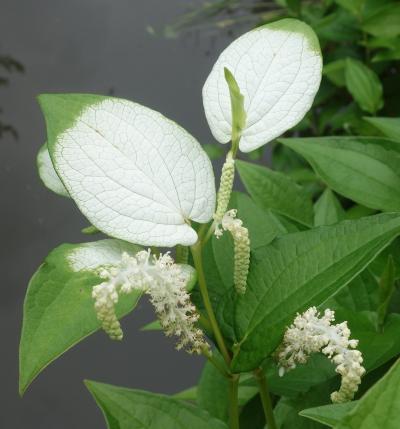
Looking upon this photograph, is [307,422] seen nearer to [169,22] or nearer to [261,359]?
[261,359]

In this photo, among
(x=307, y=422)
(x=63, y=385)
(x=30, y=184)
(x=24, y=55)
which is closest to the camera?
(x=307, y=422)

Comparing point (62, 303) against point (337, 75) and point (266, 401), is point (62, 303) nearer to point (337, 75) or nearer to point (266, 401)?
point (266, 401)

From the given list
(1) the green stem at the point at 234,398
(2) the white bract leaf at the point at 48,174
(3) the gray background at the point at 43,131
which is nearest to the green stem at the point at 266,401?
(1) the green stem at the point at 234,398

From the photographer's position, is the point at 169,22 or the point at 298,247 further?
the point at 169,22

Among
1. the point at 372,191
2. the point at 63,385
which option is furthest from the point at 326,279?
the point at 63,385

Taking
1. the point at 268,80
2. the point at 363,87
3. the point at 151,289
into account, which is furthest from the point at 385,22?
the point at 151,289

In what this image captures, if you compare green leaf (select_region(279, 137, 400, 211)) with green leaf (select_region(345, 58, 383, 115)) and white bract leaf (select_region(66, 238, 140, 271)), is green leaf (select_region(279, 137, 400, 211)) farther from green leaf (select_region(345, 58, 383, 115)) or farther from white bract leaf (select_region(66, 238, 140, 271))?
green leaf (select_region(345, 58, 383, 115))

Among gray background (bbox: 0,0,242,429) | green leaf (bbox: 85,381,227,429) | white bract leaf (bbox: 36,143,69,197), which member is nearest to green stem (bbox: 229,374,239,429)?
green leaf (bbox: 85,381,227,429)
